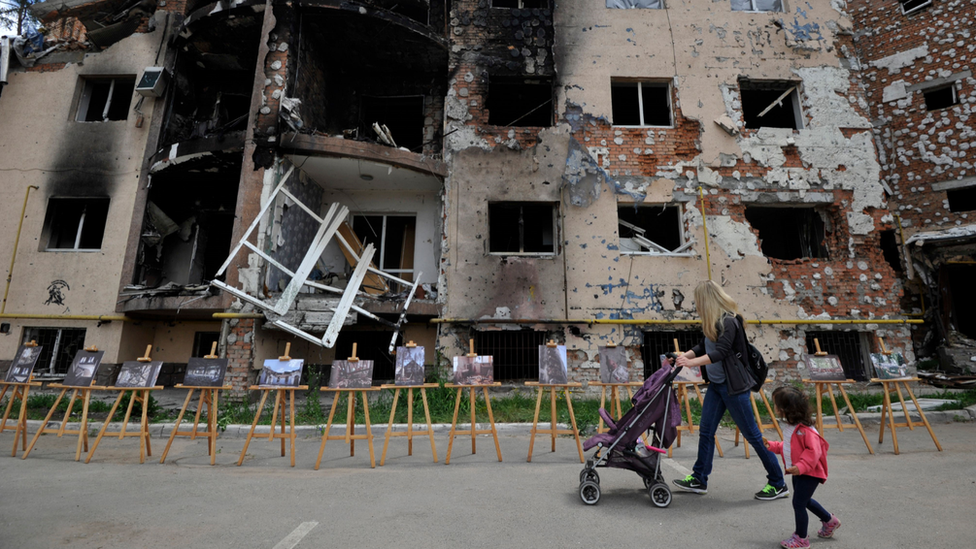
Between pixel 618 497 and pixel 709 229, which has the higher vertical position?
pixel 709 229

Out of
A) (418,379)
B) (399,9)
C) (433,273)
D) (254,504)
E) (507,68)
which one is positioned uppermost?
(399,9)

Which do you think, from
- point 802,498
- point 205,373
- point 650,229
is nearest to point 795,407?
point 802,498

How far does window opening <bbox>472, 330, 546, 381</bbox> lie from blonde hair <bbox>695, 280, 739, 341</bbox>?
6053 millimetres

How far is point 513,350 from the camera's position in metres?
10.2

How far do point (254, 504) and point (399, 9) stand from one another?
12617 mm

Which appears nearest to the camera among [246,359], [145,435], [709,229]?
[145,435]

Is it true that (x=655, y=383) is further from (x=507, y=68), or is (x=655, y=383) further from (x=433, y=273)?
(x=507, y=68)

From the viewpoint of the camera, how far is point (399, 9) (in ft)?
40.7

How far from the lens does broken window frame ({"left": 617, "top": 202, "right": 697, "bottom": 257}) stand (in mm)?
10406

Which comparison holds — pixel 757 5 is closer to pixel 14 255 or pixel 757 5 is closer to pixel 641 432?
pixel 641 432

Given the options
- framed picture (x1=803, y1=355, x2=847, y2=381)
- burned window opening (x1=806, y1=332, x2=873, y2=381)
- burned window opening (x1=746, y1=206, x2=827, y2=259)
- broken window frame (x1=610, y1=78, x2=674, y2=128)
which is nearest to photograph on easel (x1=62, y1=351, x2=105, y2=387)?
framed picture (x1=803, y1=355, x2=847, y2=381)

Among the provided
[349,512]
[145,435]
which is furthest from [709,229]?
[145,435]

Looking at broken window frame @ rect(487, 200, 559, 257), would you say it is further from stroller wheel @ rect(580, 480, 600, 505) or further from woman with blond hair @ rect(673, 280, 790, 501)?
stroller wheel @ rect(580, 480, 600, 505)

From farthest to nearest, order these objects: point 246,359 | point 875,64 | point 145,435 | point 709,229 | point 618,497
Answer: point 875,64, point 709,229, point 246,359, point 145,435, point 618,497
